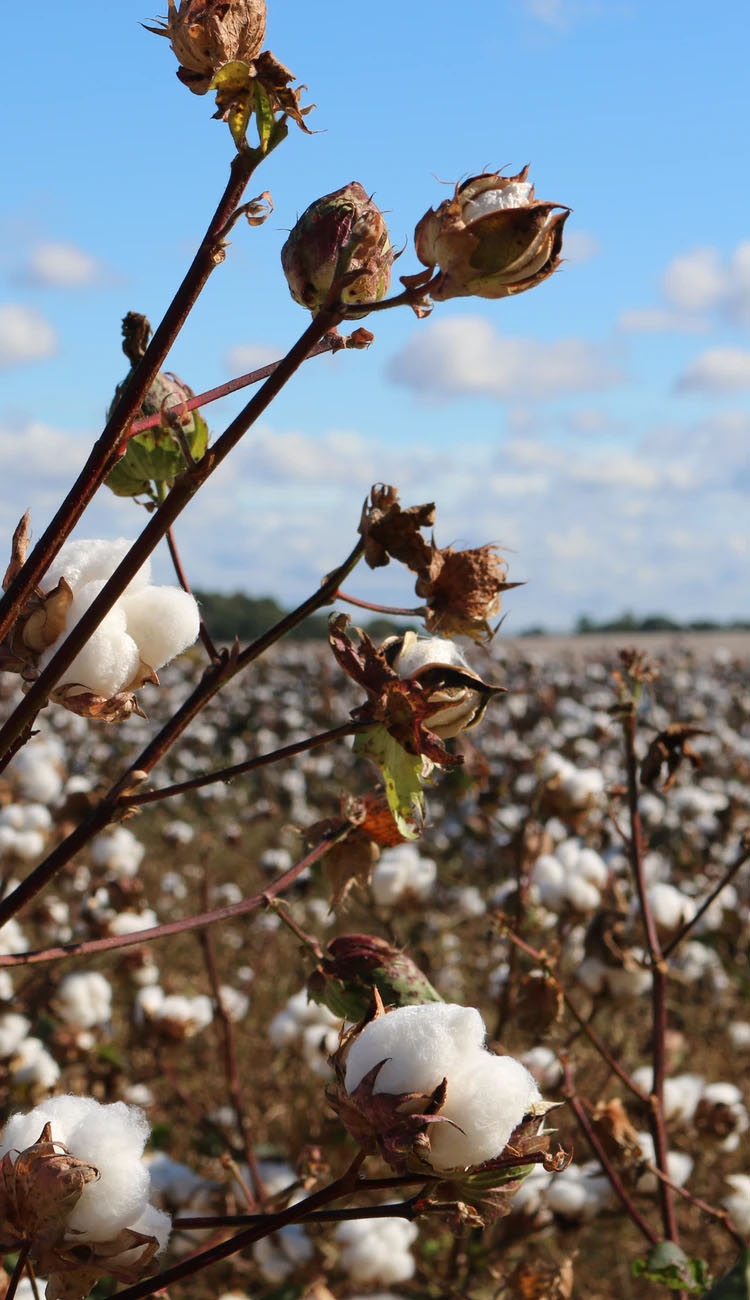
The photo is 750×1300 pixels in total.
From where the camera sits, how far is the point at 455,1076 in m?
0.80

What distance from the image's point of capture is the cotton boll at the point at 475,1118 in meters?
0.78

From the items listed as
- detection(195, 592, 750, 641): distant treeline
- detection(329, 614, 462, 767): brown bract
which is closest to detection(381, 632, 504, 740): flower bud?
detection(329, 614, 462, 767): brown bract

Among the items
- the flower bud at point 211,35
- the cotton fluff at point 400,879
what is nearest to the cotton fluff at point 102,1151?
the flower bud at point 211,35

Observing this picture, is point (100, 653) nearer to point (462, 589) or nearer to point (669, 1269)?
point (462, 589)

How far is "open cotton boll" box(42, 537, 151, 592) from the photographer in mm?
903

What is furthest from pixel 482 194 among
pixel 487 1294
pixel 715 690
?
pixel 715 690

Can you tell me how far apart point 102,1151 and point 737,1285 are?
0.49 m

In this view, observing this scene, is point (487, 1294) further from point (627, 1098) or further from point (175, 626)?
point (627, 1098)

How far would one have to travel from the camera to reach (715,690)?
34.8 ft

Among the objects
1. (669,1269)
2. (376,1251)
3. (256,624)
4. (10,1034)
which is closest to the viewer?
(669,1269)

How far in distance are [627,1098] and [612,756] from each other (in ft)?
15.2

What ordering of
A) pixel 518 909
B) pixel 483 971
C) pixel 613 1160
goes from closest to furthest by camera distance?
pixel 613 1160, pixel 518 909, pixel 483 971

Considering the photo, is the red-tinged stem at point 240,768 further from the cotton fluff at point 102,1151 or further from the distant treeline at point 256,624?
the distant treeline at point 256,624

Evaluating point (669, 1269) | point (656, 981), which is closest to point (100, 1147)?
point (669, 1269)
